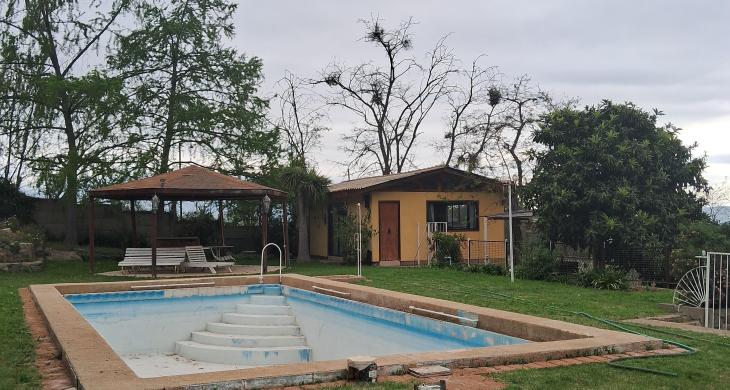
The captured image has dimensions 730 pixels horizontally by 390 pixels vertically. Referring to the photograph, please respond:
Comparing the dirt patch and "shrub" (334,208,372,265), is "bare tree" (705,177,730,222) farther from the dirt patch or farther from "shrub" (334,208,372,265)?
the dirt patch

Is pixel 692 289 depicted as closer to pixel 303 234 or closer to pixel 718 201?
pixel 718 201

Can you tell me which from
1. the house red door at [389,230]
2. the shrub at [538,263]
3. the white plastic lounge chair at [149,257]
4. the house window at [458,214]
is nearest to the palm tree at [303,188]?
the house red door at [389,230]

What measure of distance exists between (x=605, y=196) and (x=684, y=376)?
392 inches

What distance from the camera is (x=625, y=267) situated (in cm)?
1490

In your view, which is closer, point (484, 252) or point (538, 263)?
point (538, 263)

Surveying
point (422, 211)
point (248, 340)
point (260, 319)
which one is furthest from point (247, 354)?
point (422, 211)

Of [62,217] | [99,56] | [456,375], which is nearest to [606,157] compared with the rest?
[456,375]

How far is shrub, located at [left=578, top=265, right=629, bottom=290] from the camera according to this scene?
45.0ft

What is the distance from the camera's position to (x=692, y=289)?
981 centimetres

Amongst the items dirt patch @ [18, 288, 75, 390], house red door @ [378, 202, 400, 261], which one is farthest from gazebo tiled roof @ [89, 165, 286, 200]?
dirt patch @ [18, 288, 75, 390]

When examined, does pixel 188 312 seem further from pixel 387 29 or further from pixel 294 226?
pixel 387 29

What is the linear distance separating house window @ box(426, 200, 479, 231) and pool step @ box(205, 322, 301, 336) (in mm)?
11302

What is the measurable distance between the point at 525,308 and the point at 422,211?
1226 cm

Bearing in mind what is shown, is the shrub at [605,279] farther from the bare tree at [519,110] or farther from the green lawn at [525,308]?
the bare tree at [519,110]
